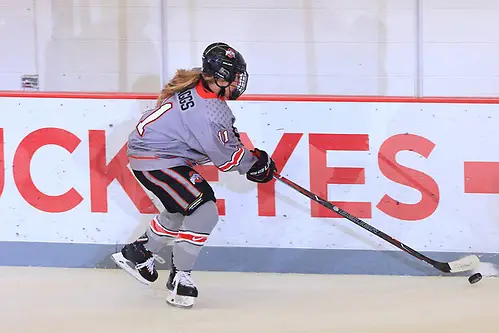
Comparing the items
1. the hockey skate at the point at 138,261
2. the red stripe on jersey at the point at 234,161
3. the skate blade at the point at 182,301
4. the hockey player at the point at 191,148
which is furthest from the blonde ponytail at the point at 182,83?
the skate blade at the point at 182,301

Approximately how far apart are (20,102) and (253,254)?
1221mm

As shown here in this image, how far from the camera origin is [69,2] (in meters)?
4.46

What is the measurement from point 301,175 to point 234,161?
580 mm

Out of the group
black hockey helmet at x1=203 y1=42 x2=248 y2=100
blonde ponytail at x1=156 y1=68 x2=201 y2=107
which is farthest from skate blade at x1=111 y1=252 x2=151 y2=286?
black hockey helmet at x1=203 y1=42 x2=248 y2=100

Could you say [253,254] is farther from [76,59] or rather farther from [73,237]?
[76,59]

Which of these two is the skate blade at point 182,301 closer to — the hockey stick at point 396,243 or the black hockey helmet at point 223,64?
the hockey stick at point 396,243

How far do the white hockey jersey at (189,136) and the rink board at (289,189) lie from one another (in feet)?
1.58

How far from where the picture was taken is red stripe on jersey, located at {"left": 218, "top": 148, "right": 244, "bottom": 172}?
298cm

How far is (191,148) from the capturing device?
3041 mm

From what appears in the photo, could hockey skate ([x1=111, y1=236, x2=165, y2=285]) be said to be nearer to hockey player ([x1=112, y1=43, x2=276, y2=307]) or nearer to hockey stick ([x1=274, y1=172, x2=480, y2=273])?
hockey player ([x1=112, y1=43, x2=276, y2=307])

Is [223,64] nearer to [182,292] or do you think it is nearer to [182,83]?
[182,83]

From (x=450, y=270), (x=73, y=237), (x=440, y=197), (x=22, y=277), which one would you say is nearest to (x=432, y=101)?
(x=440, y=197)

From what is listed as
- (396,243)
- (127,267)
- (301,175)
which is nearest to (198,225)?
(127,267)

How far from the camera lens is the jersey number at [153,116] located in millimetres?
2996
